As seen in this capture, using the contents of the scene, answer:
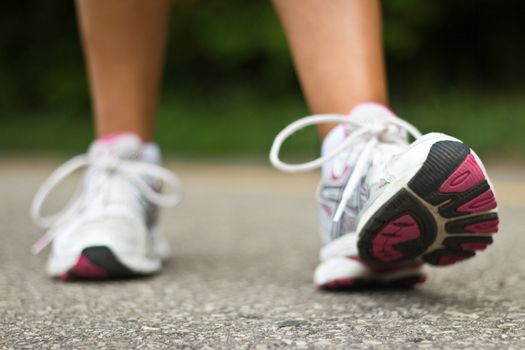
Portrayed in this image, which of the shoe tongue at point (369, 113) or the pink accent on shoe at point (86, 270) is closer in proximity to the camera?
the shoe tongue at point (369, 113)

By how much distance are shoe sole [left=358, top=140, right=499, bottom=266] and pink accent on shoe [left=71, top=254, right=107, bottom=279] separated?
0.46 meters

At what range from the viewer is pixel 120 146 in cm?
145

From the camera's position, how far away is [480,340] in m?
0.88

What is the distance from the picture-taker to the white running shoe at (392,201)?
3.12 ft

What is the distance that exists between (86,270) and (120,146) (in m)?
0.27

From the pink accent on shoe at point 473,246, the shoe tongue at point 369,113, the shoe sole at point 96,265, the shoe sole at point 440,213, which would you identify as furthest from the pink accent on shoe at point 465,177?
the shoe sole at point 96,265

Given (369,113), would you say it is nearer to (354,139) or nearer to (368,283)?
(354,139)

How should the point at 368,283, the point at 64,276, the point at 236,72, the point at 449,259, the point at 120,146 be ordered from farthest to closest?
the point at 236,72 → the point at 120,146 → the point at 64,276 → the point at 368,283 → the point at 449,259

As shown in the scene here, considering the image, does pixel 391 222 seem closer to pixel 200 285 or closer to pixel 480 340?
pixel 480 340

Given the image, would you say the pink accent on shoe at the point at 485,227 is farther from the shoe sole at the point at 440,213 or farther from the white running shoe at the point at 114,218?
the white running shoe at the point at 114,218

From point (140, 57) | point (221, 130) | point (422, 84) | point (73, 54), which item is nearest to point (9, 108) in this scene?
point (73, 54)

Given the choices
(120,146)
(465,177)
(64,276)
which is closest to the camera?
(465,177)

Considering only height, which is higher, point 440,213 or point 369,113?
point 369,113

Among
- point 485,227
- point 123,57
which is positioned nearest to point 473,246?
point 485,227
